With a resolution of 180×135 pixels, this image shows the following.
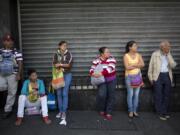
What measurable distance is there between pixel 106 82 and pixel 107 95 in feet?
1.13

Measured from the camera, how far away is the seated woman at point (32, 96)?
25.3ft

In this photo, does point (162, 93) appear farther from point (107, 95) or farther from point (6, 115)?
point (6, 115)

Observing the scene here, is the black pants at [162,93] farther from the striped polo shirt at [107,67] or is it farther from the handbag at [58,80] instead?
the handbag at [58,80]

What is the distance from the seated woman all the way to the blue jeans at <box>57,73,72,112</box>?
0.35 metres

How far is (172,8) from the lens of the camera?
869 cm

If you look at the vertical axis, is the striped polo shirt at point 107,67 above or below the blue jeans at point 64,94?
above

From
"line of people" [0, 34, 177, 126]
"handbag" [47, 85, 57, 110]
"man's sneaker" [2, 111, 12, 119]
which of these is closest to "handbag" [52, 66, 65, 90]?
"line of people" [0, 34, 177, 126]

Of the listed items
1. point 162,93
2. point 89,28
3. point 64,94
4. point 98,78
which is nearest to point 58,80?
point 64,94

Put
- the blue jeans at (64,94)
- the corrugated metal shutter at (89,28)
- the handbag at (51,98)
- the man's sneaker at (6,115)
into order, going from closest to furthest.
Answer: the blue jeans at (64,94), the man's sneaker at (6,115), the handbag at (51,98), the corrugated metal shutter at (89,28)

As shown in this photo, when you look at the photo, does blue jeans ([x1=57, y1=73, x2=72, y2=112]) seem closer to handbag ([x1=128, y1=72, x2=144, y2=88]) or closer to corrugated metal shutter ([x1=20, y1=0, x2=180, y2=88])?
corrugated metal shutter ([x1=20, y1=0, x2=180, y2=88])

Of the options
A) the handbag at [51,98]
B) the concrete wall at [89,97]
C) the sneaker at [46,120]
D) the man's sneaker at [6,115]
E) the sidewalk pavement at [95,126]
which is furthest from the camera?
the concrete wall at [89,97]

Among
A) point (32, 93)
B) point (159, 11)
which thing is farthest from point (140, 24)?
point (32, 93)

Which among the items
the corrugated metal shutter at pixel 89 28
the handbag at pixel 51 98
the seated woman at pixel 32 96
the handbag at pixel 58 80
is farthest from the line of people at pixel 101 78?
the corrugated metal shutter at pixel 89 28

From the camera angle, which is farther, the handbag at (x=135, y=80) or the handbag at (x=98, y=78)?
the handbag at (x=135, y=80)
